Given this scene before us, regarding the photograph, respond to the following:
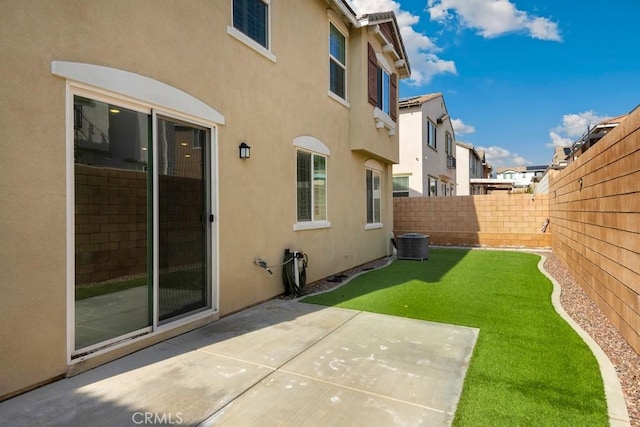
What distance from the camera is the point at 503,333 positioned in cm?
534

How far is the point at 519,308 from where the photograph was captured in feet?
21.9

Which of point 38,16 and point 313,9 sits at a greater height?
point 313,9

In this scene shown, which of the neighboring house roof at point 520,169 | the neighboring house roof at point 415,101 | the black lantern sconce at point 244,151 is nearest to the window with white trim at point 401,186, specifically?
the neighboring house roof at point 415,101

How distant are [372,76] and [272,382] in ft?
32.4

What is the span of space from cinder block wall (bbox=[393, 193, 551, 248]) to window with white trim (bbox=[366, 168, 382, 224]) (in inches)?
197

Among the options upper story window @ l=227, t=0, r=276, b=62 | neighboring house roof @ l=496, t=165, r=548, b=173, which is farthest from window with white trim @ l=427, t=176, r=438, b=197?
neighboring house roof @ l=496, t=165, r=548, b=173

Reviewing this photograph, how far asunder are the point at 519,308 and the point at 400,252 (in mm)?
6390

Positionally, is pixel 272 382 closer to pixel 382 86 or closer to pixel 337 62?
pixel 337 62

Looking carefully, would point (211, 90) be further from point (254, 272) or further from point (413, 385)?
point (413, 385)

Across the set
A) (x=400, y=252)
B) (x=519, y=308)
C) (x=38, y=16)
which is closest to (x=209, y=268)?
(x=38, y=16)

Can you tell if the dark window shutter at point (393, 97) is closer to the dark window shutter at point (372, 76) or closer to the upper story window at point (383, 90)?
the upper story window at point (383, 90)

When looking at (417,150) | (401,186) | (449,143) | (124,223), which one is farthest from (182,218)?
(449,143)

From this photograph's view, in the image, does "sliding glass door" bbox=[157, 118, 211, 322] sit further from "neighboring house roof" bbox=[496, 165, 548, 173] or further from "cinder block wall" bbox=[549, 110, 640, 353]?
"neighboring house roof" bbox=[496, 165, 548, 173]

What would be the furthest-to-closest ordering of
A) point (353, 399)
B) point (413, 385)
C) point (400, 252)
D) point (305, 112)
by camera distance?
point (400, 252) < point (305, 112) < point (413, 385) < point (353, 399)
